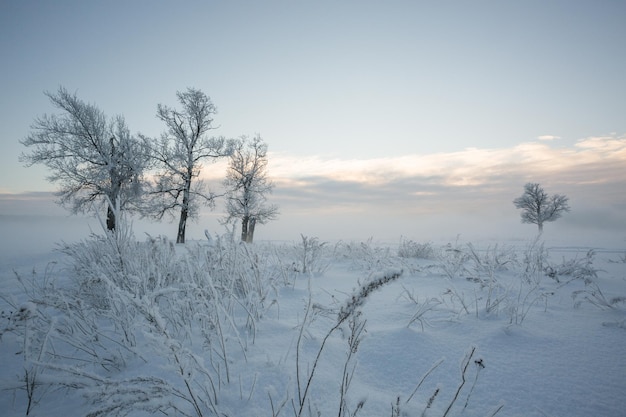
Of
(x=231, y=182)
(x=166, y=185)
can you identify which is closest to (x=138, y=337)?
(x=166, y=185)

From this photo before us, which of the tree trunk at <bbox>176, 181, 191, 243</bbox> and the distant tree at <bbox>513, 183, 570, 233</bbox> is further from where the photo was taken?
the distant tree at <bbox>513, 183, 570, 233</bbox>

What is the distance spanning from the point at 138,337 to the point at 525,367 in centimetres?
257

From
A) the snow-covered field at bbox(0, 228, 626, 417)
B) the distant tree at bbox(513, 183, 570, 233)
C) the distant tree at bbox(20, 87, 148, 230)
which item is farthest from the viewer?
the distant tree at bbox(513, 183, 570, 233)

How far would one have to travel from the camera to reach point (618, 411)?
3.92 feet

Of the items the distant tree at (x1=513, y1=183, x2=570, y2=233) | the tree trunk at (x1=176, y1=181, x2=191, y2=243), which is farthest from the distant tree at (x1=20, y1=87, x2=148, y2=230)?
the distant tree at (x1=513, y1=183, x2=570, y2=233)

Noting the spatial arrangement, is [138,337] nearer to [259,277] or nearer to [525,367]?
[259,277]

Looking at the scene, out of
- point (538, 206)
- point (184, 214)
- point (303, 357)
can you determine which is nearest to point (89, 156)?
point (184, 214)

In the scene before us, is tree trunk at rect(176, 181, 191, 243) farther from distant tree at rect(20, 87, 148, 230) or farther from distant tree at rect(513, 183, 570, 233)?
distant tree at rect(513, 183, 570, 233)

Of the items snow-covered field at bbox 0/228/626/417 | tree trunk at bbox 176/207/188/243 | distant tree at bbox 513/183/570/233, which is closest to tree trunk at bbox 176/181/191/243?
tree trunk at bbox 176/207/188/243

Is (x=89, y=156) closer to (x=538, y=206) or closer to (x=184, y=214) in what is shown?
(x=184, y=214)

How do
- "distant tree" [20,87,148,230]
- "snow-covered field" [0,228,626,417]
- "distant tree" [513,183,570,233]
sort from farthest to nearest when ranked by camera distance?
"distant tree" [513,183,570,233] < "distant tree" [20,87,148,230] < "snow-covered field" [0,228,626,417]

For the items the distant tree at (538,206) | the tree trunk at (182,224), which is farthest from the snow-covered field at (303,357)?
the distant tree at (538,206)

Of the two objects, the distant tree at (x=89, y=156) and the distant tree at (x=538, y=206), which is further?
the distant tree at (x=538, y=206)

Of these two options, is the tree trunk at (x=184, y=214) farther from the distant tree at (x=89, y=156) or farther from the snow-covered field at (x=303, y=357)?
the snow-covered field at (x=303, y=357)
